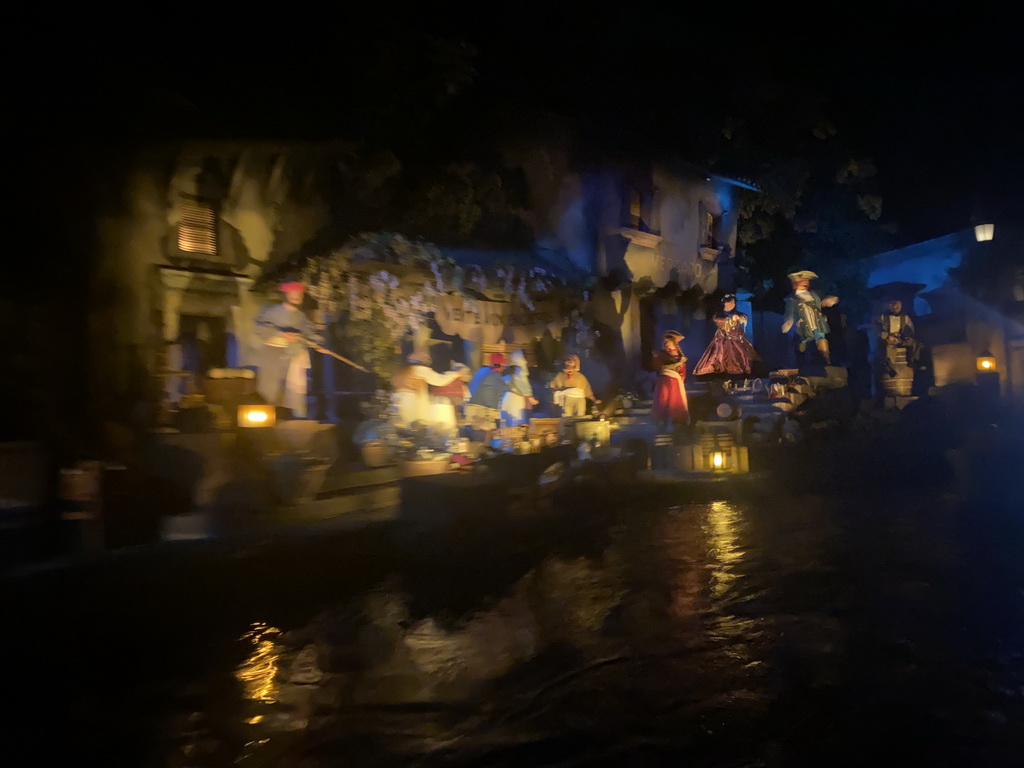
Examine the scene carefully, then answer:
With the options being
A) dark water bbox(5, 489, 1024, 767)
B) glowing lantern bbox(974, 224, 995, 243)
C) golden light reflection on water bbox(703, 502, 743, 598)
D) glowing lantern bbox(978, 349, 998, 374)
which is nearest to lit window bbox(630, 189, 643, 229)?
golden light reflection on water bbox(703, 502, 743, 598)

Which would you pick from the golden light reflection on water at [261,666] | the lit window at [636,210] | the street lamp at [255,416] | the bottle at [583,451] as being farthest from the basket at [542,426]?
the golden light reflection on water at [261,666]

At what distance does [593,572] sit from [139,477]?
17.3 feet

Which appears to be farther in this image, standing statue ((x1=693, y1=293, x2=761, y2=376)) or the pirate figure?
the pirate figure

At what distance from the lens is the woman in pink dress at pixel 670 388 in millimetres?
13438

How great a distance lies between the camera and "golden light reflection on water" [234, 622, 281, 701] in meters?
4.68

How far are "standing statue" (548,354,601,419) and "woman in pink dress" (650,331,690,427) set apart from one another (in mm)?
1398

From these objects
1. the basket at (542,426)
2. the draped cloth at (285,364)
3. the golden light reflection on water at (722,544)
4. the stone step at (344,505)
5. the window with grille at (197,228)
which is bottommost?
the golden light reflection on water at (722,544)

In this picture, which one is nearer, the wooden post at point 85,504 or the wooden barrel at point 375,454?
the wooden post at point 85,504

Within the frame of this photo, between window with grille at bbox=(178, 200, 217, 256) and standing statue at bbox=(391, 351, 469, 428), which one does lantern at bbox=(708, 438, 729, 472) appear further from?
window with grille at bbox=(178, 200, 217, 256)

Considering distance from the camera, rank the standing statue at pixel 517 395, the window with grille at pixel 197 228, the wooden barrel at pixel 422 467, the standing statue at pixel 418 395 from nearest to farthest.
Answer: the wooden barrel at pixel 422 467 < the window with grille at pixel 197 228 < the standing statue at pixel 418 395 < the standing statue at pixel 517 395

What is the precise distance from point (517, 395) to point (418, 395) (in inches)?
68.3

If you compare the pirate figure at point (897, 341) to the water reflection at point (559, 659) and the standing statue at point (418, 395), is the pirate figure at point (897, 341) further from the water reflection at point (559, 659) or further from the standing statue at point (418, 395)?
the standing statue at point (418, 395)

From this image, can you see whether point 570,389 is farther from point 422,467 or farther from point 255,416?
point 255,416

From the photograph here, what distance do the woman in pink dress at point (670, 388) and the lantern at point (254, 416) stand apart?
6.90 metres
